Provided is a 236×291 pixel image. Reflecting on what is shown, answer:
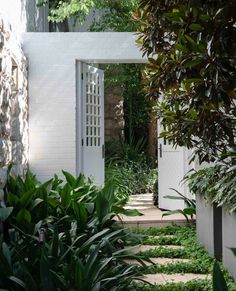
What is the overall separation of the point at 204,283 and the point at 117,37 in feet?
13.6

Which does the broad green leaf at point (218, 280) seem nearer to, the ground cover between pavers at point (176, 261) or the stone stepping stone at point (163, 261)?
the ground cover between pavers at point (176, 261)

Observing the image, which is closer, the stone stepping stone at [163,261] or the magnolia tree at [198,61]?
the magnolia tree at [198,61]

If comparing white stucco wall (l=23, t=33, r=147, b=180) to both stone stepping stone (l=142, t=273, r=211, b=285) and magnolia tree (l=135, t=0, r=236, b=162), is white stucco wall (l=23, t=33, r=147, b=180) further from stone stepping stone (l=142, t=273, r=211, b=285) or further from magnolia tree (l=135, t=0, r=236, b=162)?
stone stepping stone (l=142, t=273, r=211, b=285)

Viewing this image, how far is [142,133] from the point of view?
1107 centimetres

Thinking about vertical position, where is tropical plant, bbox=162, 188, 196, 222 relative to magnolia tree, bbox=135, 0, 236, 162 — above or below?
below

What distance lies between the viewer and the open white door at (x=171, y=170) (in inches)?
241

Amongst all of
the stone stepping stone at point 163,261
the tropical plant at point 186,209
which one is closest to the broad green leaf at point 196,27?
the stone stepping stone at point 163,261

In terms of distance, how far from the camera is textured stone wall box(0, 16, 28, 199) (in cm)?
446

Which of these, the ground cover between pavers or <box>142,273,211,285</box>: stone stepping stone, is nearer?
the ground cover between pavers

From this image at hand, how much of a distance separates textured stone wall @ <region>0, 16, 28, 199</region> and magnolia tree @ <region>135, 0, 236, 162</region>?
56.1 inches

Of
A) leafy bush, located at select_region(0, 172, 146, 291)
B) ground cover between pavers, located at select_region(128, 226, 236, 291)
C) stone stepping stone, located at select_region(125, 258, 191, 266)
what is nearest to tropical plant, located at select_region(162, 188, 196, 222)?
ground cover between pavers, located at select_region(128, 226, 236, 291)

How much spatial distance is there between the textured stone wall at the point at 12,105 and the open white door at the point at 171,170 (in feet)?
6.09

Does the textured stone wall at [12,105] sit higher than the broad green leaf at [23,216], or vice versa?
the textured stone wall at [12,105]

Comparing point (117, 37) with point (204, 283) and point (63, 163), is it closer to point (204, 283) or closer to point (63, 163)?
point (63, 163)
